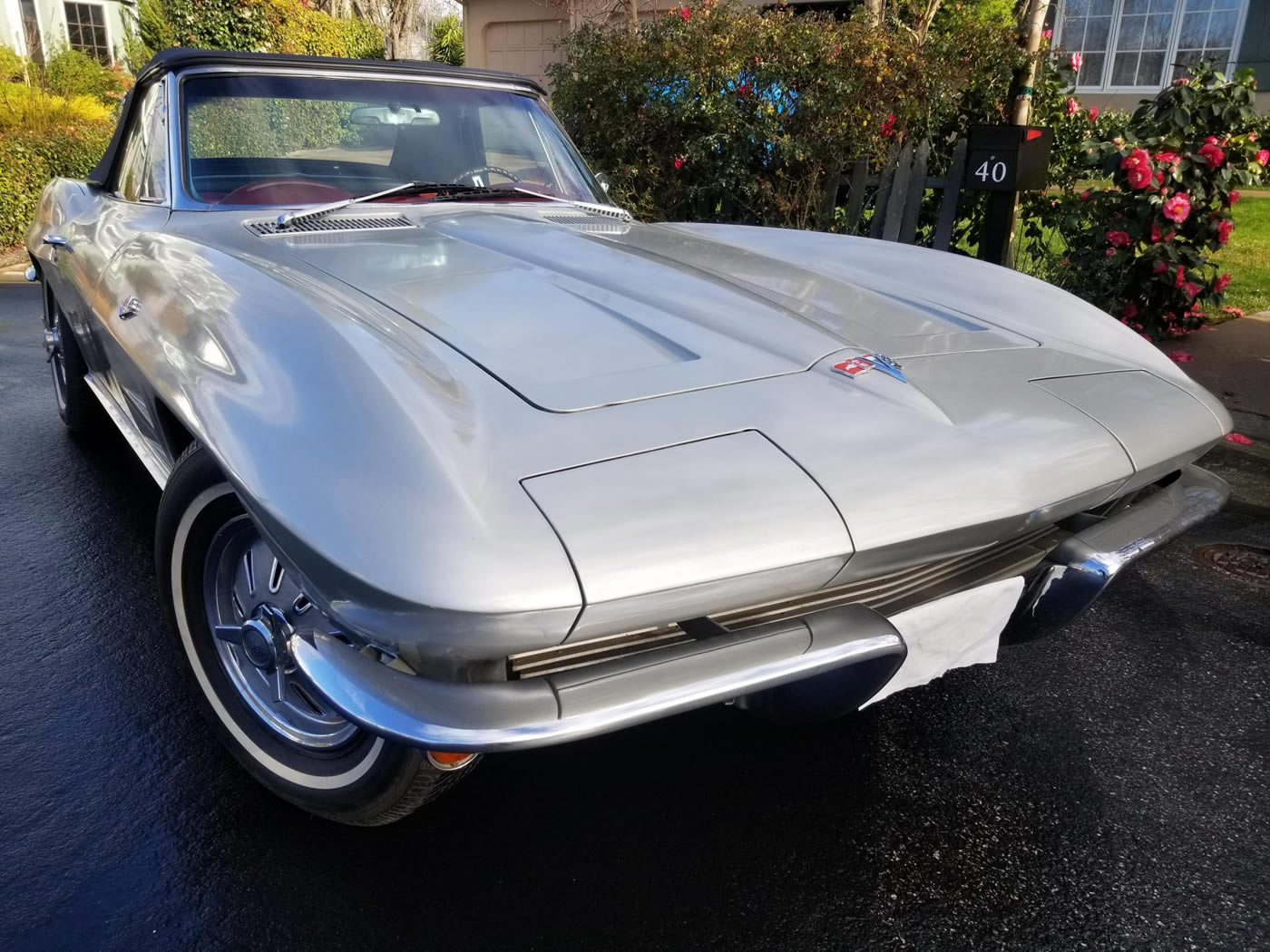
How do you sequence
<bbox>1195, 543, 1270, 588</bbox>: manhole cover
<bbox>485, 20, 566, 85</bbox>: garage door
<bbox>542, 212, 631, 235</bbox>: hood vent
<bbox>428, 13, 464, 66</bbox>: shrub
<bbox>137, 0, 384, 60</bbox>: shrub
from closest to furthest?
<bbox>542, 212, 631, 235</bbox>: hood vent, <bbox>1195, 543, 1270, 588</bbox>: manhole cover, <bbox>485, 20, 566, 85</bbox>: garage door, <bbox>137, 0, 384, 60</bbox>: shrub, <bbox>428, 13, 464, 66</bbox>: shrub

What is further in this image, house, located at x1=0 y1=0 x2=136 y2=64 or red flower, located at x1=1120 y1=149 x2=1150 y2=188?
house, located at x1=0 y1=0 x2=136 y2=64

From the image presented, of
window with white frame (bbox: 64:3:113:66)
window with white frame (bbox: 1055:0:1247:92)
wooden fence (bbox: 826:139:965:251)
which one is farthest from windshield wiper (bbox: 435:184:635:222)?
window with white frame (bbox: 64:3:113:66)

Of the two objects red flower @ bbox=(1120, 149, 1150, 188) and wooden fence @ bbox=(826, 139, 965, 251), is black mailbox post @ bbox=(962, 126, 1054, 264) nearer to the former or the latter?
red flower @ bbox=(1120, 149, 1150, 188)

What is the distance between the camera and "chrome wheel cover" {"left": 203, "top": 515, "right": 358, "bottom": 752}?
1.65 metres

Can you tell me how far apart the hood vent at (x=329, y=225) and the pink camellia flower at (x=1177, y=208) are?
411 centimetres

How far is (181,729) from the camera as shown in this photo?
2.01 m

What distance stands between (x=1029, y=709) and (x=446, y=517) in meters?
1.55

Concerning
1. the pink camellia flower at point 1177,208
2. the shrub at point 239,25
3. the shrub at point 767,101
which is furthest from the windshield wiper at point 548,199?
the shrub at point 239,25

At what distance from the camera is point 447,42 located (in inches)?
960

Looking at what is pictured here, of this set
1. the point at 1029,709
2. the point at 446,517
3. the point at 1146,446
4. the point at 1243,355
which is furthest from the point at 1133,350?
the point at 1243,355

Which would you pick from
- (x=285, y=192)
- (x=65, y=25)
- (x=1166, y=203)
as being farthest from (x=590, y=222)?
(x=65, y=25)

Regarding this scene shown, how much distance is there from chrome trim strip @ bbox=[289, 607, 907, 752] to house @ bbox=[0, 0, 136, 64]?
1946 centimetres

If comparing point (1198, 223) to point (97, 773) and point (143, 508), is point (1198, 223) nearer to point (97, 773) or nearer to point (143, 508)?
point (143, 508)

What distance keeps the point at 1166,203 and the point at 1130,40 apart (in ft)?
42.4
